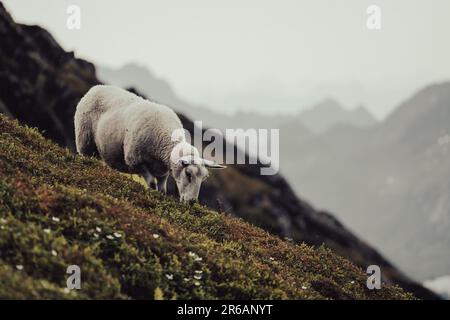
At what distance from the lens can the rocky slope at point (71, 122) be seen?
185 feet

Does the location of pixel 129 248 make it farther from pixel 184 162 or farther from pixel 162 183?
pixel 162 183

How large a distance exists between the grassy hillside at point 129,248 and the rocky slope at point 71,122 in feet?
6.41

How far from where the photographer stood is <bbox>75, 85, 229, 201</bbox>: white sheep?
20453 mm

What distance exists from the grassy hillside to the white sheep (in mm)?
2569

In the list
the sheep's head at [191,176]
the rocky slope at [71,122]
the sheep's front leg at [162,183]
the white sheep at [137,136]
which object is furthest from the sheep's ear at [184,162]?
the sheep's front leg at [162,183]

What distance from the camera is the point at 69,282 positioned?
424 inches

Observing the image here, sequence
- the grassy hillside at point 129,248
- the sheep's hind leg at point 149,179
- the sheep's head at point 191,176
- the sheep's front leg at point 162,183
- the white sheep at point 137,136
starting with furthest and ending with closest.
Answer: the sheep's front leg at point 162,183, the sheep's hind leg at point 149,179, the white sheep at point 137,136, the sheep's head at point 191,176, the grassy hillside at point 129,248

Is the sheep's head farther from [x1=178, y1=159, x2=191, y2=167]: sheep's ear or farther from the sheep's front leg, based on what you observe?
the sheep's front leg

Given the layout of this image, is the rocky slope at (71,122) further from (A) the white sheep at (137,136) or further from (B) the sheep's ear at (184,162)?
(A) the white sheep at (137,136)

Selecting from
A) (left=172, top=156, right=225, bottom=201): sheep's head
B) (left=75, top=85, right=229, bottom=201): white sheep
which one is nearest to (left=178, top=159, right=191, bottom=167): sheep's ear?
(left=172, top=156, right=225, bottom=201): sheep's head

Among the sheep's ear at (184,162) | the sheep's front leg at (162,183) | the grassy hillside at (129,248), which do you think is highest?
the sheep's ear at (184,162)

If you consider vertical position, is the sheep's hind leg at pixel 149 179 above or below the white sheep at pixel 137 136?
below
